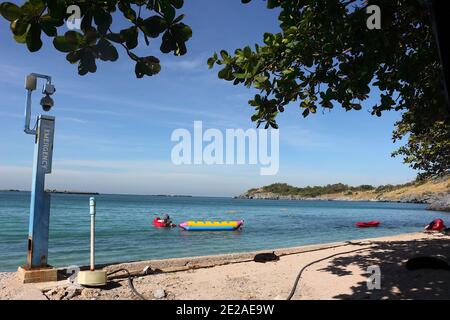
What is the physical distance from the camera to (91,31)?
8.17 ft

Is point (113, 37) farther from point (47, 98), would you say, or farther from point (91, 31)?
point (47, 98)

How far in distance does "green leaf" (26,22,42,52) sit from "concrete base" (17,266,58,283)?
707cm

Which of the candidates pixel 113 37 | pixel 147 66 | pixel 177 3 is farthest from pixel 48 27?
pixel 177 3

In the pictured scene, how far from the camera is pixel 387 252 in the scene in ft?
38.9

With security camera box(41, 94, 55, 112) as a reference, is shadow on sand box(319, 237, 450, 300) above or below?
below

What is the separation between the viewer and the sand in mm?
7094

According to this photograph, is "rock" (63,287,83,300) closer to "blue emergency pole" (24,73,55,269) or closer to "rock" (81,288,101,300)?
"rock" (81,288,101,300)

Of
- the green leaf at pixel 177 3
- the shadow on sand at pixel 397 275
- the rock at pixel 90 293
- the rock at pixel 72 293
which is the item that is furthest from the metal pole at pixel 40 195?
the green leaf at pixel 177 3

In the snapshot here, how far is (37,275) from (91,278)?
142 cm

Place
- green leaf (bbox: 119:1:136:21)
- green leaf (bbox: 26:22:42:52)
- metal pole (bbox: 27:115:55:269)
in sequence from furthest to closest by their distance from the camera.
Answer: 1. metal pole (bbox: 27:115:55:269)
2. green leaf (bbox: 119:1:136:21)
3. green leaf (bbox: 26:22:42:52)

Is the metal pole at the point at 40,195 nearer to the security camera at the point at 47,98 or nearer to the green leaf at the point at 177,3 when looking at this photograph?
the security camera at the point at 47,98

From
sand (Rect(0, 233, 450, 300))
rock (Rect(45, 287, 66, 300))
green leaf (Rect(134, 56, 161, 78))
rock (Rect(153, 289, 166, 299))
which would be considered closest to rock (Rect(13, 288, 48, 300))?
sand (Rect(0, 233, 450, 300))
